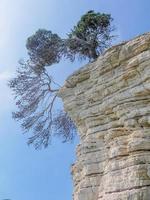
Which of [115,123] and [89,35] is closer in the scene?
[115,123]

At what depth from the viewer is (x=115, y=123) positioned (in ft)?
65.2

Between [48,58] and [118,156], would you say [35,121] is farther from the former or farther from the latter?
[118,156]

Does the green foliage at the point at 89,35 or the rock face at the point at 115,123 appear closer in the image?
the rock face at the point at 115,123

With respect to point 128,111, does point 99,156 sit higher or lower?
lower

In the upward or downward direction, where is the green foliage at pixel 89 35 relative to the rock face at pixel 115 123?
upward

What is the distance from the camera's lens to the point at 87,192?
19.0 m

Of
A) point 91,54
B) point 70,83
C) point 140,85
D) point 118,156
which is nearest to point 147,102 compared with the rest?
point 140,85

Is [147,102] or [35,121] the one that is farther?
[35,121]

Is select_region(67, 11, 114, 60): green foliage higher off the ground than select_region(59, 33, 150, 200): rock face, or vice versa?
select_region(67, 11, 114, 60): green foliage

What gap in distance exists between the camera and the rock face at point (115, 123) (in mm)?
16781

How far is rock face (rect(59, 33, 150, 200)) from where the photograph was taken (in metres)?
16.8

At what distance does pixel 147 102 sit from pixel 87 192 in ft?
13.9

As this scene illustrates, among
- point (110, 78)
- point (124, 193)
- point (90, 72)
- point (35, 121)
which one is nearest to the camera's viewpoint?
point (124, 193)

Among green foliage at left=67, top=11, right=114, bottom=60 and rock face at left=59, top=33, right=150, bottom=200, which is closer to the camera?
rock face at left=59, top=33, right=150, bottom=200
